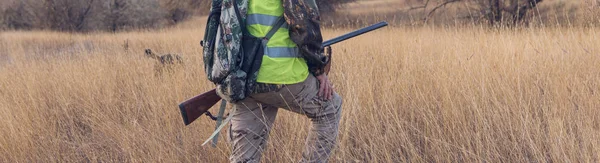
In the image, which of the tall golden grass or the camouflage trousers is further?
the tall golden grass

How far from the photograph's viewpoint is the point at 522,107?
296 cm

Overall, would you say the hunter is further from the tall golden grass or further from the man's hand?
the tall golden grass

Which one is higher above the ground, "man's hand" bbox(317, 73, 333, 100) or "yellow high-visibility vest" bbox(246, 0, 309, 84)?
"yellow high-visibility vest" bbox(246, 0, 309, 84)

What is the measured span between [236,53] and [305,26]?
0.97ft

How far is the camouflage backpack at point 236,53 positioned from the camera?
1783 mm

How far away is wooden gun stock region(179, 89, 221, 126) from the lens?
2102mm

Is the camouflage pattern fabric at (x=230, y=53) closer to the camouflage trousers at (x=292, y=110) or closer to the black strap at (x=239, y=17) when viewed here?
the black strap at (x=239, y=17)

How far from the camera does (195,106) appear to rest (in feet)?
7.02

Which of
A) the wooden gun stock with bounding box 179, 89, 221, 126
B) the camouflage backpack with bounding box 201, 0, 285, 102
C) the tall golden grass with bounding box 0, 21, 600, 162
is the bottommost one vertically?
the tall golden grass with bounding box 0, 21, 600, 162

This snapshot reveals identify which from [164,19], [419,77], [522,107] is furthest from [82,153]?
[164,19]

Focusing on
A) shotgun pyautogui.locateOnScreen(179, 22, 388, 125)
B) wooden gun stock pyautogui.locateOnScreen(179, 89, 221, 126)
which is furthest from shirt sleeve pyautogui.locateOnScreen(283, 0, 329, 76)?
wooden gun stock pyautogui.locateOnScreen(179, 89, 221, 126)

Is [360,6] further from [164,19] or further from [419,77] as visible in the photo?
[419,77]

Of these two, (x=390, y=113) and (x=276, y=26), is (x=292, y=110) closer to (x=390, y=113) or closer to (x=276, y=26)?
(x=276, y=26)

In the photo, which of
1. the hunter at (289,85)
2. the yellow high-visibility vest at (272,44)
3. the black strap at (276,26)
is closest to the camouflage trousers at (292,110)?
the hunter at (289,85)
